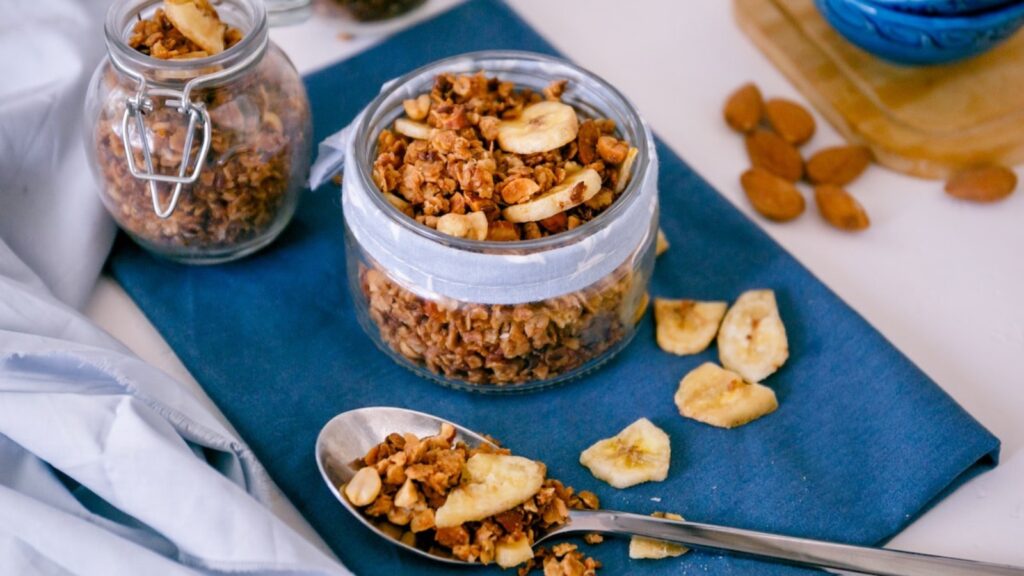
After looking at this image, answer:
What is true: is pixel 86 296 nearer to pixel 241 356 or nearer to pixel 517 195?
pixel 241 356

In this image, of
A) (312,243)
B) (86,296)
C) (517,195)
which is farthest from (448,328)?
(86,296)

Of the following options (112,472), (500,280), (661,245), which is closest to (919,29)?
(661,245)

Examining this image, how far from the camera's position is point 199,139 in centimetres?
91

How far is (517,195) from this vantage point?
84 centimetres

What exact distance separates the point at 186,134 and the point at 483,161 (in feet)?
0.85

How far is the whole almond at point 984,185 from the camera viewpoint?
1.09m

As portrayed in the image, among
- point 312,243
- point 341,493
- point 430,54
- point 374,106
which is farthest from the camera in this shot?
point 430,54

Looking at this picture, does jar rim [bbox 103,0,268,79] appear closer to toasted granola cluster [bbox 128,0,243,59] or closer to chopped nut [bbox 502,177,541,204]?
toasted granola cluster [bbox 128,0,243,59]

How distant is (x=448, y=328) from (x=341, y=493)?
6.2 inches

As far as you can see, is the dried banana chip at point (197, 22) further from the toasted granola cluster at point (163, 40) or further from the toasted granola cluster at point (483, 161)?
the toasted granola cluster at point (483, 161)

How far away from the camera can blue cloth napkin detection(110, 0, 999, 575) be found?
33.0 inches

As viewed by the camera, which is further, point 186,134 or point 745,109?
point 745,109

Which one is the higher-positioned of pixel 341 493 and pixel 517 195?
pixel 517 195

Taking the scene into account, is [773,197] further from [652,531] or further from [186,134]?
[186,134]
